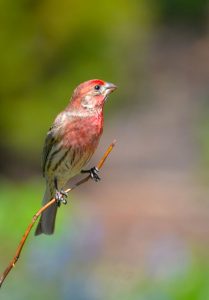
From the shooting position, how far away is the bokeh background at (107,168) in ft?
16.9

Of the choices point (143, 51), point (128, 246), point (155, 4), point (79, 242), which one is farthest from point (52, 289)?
point (155, 4)

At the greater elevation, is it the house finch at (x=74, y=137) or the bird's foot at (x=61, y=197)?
the house finch at (x=74, y=137)

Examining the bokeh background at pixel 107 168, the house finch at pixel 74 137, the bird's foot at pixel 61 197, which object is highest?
the bokeh background at pixel 107 168

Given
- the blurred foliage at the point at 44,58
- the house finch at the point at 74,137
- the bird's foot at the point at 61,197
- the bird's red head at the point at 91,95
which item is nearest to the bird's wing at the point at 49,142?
the house finch at the point at 74,137

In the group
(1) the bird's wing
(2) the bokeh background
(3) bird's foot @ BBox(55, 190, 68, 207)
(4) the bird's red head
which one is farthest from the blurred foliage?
(4) the bird's red head

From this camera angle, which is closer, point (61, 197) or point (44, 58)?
point (61, 197)

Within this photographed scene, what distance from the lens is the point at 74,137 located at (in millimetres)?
4098

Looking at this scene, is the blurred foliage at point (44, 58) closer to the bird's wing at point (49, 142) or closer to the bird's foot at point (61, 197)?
the bird's wing at point (49, 142)

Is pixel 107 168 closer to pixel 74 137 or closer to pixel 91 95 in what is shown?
pixel 74 137

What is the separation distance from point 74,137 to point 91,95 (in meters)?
0.25

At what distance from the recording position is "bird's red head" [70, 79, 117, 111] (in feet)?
12.9

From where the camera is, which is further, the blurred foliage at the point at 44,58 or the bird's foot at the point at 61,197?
the blurred foliage at the point at 44,58

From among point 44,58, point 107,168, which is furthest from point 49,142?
point 107,168

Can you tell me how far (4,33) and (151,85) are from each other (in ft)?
19.7
